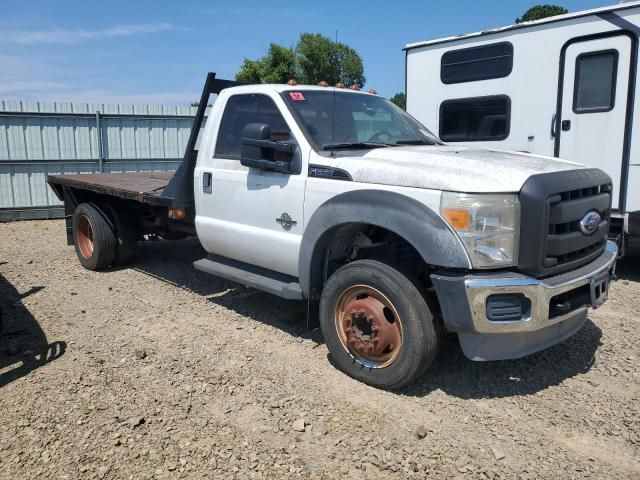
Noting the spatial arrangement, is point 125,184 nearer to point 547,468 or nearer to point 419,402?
point 419,402

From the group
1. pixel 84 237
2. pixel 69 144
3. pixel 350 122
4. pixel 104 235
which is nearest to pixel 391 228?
pixel 350 122

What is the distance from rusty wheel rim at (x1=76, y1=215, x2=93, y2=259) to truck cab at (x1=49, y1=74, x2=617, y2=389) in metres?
2.76

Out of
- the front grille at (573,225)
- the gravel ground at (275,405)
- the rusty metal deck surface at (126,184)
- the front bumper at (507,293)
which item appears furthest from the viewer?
the rusty metal deck surface at (126,184)

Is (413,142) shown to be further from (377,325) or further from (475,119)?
(475,119)

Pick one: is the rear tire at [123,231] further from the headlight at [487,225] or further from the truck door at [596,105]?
the truck door at [596,105]

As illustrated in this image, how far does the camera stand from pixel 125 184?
7.09m

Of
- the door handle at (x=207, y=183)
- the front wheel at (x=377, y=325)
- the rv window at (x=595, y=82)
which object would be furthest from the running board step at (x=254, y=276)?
the rv window at (x=595, y=82)

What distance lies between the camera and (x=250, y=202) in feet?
15.8

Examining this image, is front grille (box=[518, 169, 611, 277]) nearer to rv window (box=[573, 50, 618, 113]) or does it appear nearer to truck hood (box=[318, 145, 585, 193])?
truck hood (box=[318, 145, 585, 193])

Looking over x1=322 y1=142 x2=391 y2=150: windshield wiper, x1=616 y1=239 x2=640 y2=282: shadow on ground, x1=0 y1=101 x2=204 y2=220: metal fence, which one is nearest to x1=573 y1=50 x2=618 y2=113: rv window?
x1=616 y1=239 x2=640 y2=282: shadow on ground

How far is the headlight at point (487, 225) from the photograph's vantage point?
10.9ft

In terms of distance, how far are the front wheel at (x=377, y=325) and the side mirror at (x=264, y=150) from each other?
1.03 metres

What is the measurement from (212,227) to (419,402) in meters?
2.56

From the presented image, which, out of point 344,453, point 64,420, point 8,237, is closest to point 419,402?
point 344,453
